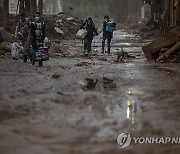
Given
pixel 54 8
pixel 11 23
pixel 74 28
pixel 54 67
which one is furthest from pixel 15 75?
pixel 54 8

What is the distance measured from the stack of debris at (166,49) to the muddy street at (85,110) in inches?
98.8

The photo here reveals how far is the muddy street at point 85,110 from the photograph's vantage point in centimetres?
445

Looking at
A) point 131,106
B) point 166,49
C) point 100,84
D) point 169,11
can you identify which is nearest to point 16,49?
point 166,49

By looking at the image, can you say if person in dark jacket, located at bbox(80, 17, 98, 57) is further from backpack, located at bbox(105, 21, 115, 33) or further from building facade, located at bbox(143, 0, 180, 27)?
building facade, located at bbox(143, 0, 180, 27)

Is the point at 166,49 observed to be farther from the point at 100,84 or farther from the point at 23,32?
the point at 100,84

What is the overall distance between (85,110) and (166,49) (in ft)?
25.1

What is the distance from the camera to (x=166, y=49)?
1314cm

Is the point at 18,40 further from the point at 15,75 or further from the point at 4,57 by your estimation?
the point at 15,75

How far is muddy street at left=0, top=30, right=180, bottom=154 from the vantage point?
4449mm

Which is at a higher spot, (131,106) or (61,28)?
(61,28)

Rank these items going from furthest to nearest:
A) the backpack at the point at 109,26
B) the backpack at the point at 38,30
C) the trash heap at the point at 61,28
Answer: the trash heap at the point at 61,28, the backpack at the point at 109,26, the backpack at the point at 38,30

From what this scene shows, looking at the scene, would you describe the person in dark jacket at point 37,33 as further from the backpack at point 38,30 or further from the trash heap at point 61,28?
the trash heap at point 61,28

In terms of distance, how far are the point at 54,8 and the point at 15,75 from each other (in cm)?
9933

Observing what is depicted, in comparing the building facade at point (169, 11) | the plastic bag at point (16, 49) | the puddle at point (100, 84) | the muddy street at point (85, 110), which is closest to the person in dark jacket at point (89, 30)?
the plastic bag at point (16, 49)
